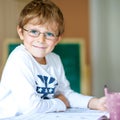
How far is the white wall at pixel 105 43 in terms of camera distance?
133 inches

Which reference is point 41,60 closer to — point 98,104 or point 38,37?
point 38,37

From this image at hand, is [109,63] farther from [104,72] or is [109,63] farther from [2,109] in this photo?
[2,109]

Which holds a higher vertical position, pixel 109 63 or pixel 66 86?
pixel 66 86

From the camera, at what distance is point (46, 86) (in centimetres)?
116

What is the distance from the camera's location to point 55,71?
4.16ft

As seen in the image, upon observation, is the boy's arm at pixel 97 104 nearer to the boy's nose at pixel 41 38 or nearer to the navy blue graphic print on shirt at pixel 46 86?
the navy blue graphic print on shirt at pixel 46 86

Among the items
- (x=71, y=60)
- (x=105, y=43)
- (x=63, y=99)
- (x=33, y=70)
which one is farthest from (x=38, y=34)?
(x=105, y=43)

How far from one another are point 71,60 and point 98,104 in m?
1.88

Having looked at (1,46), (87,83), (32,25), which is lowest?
(87,83)

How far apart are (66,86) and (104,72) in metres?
→ 2.15

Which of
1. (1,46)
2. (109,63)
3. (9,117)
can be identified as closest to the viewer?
(9,117)

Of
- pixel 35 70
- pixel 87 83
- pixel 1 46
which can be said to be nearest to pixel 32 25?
pixel 35 70

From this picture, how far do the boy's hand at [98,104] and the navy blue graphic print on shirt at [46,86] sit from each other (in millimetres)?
171

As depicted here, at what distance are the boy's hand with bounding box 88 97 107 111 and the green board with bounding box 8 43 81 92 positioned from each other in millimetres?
1769
